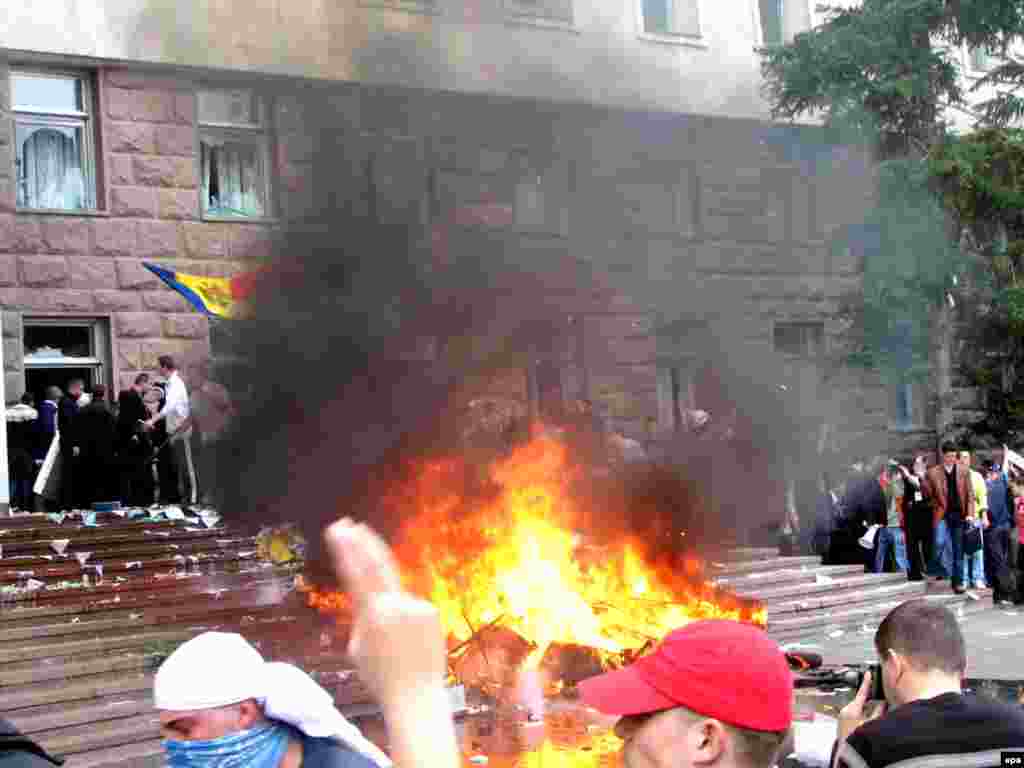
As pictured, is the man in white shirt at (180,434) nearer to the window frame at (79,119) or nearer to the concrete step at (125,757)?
the window frame at (79,119)

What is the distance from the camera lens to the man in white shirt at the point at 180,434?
16.5m

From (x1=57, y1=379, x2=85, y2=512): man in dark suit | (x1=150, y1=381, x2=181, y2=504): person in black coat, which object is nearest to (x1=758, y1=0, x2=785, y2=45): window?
(x1=150, y1=381, x2=181, y2=504): person in black coat

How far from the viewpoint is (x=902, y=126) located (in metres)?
22.2

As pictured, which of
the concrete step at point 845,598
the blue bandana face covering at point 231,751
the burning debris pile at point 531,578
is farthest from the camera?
the concrete step at point 845,598

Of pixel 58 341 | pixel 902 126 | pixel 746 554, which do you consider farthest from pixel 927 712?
pixel 902 126

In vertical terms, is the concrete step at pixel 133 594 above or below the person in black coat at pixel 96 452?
below

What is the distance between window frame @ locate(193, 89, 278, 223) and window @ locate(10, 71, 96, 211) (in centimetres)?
134

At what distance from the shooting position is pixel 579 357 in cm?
1925

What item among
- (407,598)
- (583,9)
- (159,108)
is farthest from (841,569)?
(407,598)

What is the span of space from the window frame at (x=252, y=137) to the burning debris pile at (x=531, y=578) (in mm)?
5199

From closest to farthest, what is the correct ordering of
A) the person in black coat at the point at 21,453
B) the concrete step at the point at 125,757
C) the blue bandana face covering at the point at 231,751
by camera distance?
the blue bandana face covering at the point at 231,751
the concrete step at the point at 125,757
the person in black coat at the point at 21,453

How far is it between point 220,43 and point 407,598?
613 inches

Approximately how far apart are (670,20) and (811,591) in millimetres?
6703

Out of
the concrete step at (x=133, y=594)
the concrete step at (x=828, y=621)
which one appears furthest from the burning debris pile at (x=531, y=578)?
the concrete step at (x=828, y=621)
